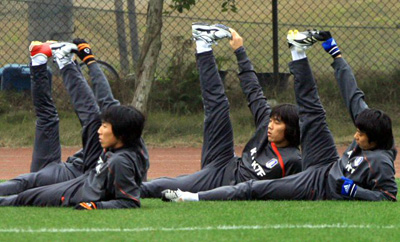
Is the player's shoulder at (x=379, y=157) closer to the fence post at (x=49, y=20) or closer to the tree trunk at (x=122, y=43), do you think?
the tree trunk at (x=122, y=43)

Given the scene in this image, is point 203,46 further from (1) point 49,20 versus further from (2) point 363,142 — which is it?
(1) point 49,20

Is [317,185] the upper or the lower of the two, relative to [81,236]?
lower

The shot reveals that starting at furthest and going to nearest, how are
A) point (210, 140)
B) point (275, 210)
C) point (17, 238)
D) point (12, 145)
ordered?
point (12, 145)
point (210, 140)
point (275, 210)
point (17, 238)

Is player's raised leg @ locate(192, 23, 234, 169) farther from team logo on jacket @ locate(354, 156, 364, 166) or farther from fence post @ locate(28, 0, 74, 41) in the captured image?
fence post @ locate(28, 0, 74, 41)

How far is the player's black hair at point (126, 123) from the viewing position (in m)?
5.88

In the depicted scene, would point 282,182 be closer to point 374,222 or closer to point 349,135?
point 374,222

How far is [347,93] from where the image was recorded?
22.1ft

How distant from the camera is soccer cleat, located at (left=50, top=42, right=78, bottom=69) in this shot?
23.2 feet

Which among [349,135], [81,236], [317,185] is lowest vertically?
[349,135]

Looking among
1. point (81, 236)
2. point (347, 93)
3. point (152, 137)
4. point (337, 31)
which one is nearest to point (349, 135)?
point (152, 137)

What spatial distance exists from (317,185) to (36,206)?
7.01 feet

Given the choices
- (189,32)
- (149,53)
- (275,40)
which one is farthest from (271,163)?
(189,32)

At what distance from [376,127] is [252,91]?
143cm

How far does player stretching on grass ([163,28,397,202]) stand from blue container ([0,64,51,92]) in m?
6.89
